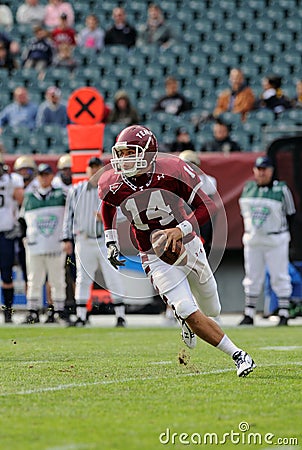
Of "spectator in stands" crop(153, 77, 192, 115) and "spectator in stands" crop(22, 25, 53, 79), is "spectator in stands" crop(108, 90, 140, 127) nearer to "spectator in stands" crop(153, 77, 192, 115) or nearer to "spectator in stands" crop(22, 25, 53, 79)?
"spectator in stands" crop(153, 77, 192, 115)

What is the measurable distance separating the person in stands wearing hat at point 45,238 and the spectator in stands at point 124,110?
2570 millimetres

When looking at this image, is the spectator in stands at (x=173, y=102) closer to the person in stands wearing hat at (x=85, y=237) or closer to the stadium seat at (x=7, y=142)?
the stadium seat at (x=7, y=142)

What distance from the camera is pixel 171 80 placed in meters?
13.7

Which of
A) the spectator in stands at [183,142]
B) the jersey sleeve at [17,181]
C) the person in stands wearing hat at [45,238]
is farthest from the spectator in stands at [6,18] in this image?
the person in stands wearing hat at [45,238]

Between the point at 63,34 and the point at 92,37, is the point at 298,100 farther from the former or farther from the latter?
the point at 63,34

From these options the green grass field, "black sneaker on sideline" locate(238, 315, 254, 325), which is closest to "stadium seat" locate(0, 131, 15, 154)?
"black sneaker on sideline" locate(238, 315, 254, 325)

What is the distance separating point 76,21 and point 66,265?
6.54 m

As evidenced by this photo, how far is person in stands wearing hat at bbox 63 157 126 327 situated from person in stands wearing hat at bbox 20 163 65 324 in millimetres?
447

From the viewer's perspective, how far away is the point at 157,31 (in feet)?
51.0

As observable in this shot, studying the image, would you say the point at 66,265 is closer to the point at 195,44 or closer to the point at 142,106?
the point at 142,106

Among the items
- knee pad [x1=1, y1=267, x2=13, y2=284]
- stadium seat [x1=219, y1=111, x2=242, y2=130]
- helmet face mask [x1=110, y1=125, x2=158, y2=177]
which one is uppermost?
helmet face mask [x1=110, y1=125, x2=158, y2=177]

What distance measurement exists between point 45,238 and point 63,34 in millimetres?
5545

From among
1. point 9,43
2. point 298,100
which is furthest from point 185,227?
point 9,43

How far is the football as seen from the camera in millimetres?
5535
